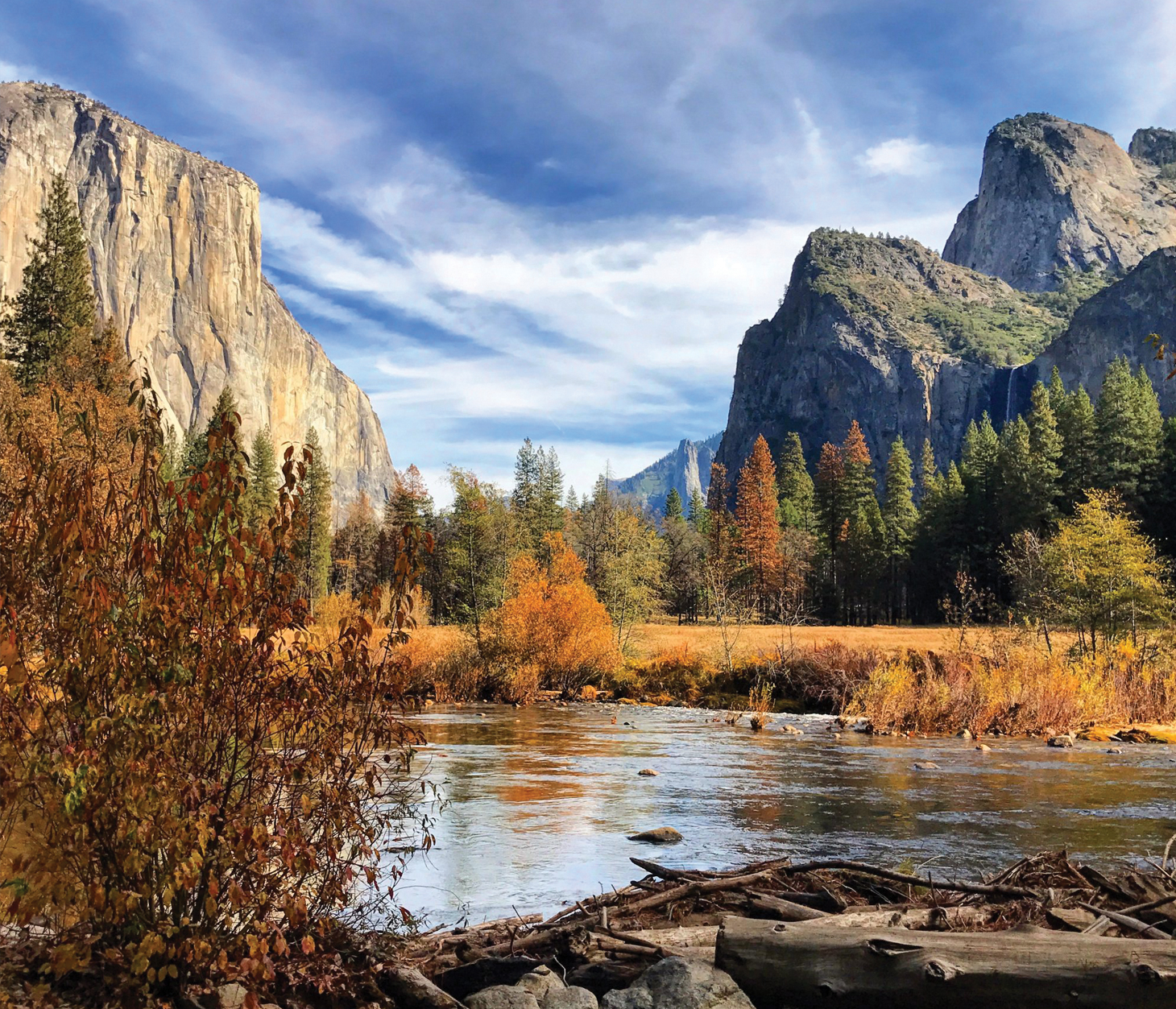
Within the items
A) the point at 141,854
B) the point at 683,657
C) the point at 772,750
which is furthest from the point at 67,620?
the point at 683,657

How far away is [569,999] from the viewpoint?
5.08 metres

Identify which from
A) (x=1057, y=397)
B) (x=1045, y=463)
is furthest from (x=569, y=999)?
(x=1057, y=397)

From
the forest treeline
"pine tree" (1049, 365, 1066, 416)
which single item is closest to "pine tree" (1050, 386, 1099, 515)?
the forest treeline

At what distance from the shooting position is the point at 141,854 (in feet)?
13.8

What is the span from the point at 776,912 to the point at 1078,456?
7371 cm

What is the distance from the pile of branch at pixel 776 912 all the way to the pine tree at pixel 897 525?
79694 millimetres

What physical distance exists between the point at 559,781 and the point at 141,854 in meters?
12.6

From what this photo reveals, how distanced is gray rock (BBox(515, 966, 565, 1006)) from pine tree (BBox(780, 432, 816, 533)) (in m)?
91.3

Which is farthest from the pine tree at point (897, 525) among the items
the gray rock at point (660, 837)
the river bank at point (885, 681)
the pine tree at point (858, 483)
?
the gray rock at point (660, 837)

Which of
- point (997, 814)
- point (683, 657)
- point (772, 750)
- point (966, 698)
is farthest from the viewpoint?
point (683, 657)

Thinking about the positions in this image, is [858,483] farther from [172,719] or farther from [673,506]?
[172,719]

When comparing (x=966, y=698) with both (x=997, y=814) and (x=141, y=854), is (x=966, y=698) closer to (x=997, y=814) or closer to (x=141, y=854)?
(x=997, y=814)

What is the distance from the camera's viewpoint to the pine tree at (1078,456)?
228 feet

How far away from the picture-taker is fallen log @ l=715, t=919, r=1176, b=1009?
4441 mm
